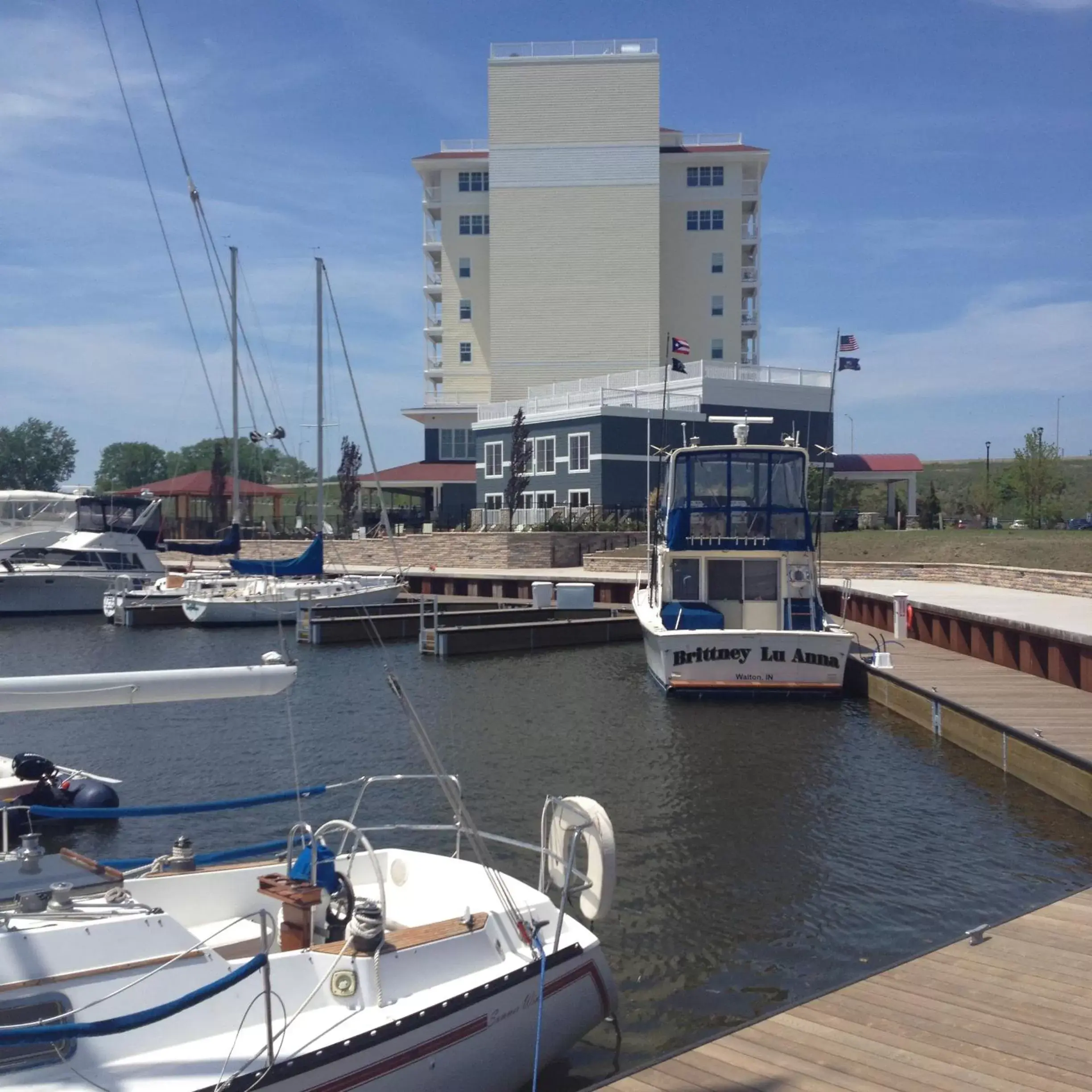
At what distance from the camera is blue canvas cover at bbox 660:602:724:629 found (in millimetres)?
23078

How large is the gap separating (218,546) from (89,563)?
9.13 meters

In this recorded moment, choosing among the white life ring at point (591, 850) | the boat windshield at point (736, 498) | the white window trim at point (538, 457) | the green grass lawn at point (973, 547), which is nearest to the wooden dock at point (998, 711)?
the boat windshield at point (736, 498)

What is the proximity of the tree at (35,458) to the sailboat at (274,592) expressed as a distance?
34.0 metres

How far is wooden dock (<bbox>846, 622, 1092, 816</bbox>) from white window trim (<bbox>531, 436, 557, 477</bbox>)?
31559 mm

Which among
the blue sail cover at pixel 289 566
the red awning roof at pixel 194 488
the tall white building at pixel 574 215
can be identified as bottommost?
the blue sail cover at pixel 289 566

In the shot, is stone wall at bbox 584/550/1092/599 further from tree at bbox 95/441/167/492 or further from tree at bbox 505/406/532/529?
tree at bbox 95/441/167/492

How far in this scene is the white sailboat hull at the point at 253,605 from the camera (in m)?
39.0

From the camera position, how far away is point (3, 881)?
25.8 feet

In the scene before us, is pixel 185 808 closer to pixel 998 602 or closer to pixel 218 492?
pixel 998 602

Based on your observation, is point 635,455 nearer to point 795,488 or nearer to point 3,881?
point 795,488

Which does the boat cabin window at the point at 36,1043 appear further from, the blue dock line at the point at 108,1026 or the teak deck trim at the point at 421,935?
the teak deck trim at the point at 421,935

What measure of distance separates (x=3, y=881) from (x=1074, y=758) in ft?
39.9

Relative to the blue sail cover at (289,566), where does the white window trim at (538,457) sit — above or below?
above

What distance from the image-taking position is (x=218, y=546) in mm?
43938
